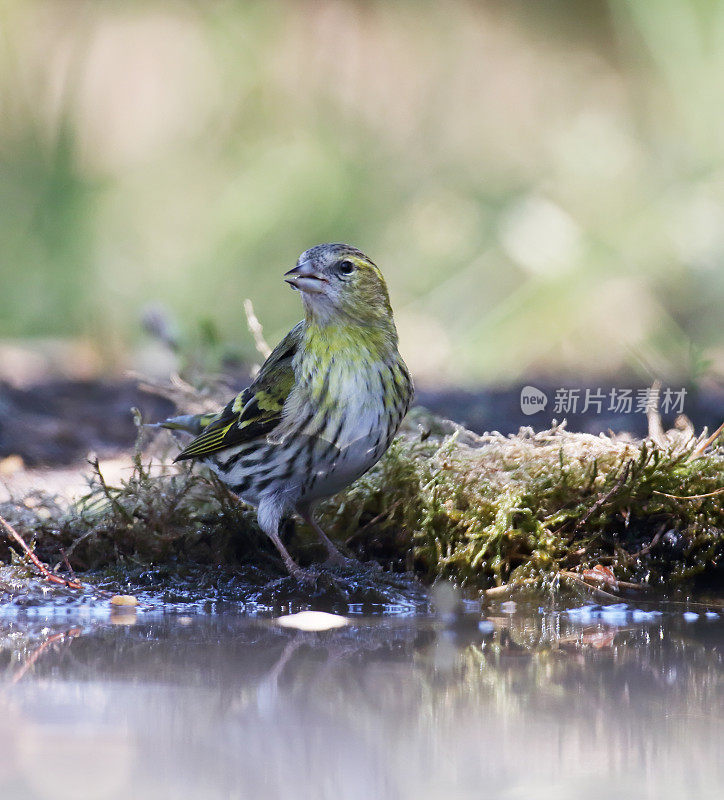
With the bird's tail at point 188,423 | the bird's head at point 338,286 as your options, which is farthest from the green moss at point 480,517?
the bird's head at point 338,286

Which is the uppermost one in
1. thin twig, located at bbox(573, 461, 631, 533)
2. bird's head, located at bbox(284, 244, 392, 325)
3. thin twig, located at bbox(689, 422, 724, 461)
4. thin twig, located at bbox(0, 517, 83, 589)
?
bird's head, located at bbox(284, 244, 392, 325)

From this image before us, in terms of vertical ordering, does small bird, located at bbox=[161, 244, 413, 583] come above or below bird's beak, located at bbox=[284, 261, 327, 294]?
below

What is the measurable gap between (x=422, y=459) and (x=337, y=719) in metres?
1.76

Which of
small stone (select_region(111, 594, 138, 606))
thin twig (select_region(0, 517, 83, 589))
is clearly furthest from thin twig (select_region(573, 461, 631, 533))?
thin twig (select_region(0, 517, 83, 589))

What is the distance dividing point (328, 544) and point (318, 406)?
440 millimetres

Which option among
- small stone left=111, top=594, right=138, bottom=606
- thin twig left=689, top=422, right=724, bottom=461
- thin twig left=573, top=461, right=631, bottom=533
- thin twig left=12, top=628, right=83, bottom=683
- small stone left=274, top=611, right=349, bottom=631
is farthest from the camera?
thin twig left=689, top=422, right=724, bottom=461

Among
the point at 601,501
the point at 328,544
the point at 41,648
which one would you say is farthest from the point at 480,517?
the point at 41,648

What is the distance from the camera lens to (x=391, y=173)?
8.05 m

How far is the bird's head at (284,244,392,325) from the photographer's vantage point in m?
3.34

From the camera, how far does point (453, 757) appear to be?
1717mm

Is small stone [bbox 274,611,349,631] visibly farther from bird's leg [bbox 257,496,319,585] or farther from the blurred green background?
the blurred green background

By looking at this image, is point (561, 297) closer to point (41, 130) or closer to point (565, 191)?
point (565, 191)

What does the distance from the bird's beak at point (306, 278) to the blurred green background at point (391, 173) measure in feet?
6.80

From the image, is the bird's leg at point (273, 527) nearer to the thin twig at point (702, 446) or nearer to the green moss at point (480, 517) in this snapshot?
the green moss at point (480, 517)
